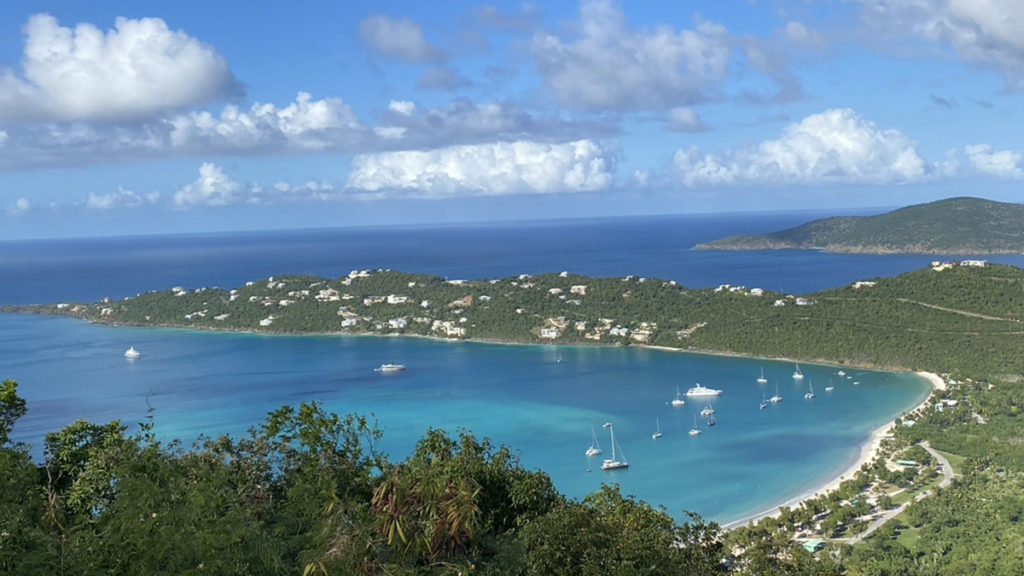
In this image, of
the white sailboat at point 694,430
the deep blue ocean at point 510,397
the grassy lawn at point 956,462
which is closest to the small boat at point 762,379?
the deep blue ocean at point 510,397

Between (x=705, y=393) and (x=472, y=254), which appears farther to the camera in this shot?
(x=472, y=254)

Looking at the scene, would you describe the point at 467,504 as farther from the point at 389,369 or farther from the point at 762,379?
the point at 389,369

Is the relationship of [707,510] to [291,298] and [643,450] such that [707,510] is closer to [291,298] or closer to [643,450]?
[643,450]

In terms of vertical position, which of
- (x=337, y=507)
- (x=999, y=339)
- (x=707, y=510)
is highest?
(x=337, y=507)

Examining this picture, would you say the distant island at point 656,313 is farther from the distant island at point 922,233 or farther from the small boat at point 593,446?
the distant island at point 922,233

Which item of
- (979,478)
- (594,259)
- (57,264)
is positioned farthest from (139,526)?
(57,264)

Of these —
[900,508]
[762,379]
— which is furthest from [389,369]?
[900,508]

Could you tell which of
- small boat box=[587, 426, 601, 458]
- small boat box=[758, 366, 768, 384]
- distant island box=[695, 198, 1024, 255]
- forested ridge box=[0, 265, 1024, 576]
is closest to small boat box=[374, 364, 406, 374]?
small boat box=[587, 426, 601, 458]
